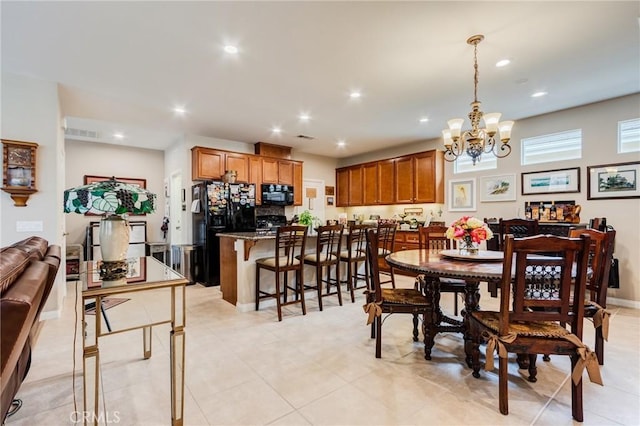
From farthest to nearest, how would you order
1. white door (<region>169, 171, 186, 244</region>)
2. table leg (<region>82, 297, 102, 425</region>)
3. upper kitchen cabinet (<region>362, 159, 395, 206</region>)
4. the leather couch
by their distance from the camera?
upper kitchen cabinet (<region>362, 159, 395, 206</region>) → white door (<region>169, 171, 186, 244</region>) → table leg (<region>82, 297, 102, 425</region>) → the leather couch

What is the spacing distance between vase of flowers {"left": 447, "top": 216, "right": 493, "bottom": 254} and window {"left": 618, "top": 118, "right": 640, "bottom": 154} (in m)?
2.88

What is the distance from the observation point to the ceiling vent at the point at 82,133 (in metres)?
5.26

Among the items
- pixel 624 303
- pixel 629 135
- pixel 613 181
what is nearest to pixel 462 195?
pixel 613 181

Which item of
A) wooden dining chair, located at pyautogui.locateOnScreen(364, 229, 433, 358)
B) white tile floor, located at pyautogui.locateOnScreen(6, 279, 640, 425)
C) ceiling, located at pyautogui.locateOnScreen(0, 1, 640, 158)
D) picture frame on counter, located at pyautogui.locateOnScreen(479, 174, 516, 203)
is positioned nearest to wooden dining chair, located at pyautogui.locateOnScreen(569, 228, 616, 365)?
white tile floor, located at pyautogui.locateOnScreen(6, 279, 640, 425)

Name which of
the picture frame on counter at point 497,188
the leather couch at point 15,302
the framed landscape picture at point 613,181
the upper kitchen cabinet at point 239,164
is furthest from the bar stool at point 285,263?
the framed landscape picture at point 613,181

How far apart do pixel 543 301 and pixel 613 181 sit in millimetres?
3492

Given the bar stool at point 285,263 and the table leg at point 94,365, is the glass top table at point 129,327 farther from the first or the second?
the bar stool at point 285,263

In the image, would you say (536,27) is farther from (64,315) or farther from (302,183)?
(64,315)

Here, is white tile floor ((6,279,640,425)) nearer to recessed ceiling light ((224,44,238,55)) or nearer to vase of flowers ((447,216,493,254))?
vase of flowers ((447,216,493,254))

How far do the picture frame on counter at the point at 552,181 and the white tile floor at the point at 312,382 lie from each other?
6.70 feet

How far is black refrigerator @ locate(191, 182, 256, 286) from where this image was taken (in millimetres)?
5070

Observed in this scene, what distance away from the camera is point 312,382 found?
2109 millimetres

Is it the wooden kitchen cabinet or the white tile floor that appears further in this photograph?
the wooden kitchen cabinet

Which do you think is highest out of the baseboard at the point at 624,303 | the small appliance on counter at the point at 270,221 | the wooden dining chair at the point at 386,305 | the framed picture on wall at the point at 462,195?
the framed picture on wall at the point at 462,195
